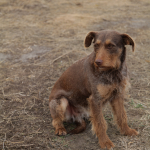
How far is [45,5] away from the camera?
14195 millimetres

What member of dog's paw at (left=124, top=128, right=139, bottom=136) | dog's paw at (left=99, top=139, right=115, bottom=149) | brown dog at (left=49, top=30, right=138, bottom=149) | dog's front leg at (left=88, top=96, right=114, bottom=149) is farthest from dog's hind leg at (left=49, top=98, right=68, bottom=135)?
dog's paw at (left=124, top=128, right=139, bottom=136)

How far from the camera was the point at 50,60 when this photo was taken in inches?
286

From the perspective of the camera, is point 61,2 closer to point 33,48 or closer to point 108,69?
point 33,48

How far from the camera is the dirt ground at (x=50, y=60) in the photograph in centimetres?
404

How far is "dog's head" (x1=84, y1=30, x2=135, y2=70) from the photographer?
132 inches

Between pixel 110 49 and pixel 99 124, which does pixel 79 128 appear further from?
pixel 110 49

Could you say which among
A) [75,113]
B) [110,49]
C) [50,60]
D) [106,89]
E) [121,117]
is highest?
[110,49]

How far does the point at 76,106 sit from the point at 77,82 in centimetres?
57

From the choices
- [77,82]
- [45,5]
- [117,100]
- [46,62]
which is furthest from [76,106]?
[45,5]

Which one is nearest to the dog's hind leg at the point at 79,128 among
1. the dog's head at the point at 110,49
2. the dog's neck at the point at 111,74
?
the dog's neck at the point at 111,74

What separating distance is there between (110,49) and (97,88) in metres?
0.69

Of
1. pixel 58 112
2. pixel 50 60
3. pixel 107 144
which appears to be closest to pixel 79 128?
pixel 58 112

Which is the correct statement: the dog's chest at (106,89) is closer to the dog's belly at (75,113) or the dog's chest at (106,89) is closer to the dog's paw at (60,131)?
the dog's belly at (75,113)

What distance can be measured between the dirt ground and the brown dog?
0.85 feet
